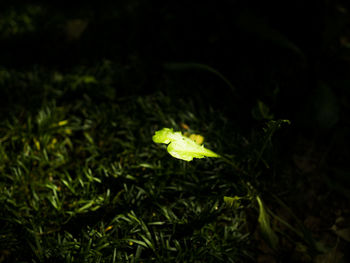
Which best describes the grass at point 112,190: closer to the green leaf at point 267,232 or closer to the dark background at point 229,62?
the green leaf at point 267,232

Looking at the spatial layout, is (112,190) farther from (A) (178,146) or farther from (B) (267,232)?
(B) (267,232)

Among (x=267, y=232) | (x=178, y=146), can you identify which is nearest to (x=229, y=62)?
(x=178, y=146)

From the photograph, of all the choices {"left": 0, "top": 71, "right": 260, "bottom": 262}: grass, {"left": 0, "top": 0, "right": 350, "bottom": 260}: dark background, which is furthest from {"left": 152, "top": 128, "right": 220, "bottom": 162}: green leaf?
{"left": 0, "top": 0, "right": 350, "bottom": 260}: dark background

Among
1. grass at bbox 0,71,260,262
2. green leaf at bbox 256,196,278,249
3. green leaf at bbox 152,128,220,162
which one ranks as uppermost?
green leaf at bbox 152,128,220,162

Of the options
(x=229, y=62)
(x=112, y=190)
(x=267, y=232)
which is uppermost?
(x=229, y=62)

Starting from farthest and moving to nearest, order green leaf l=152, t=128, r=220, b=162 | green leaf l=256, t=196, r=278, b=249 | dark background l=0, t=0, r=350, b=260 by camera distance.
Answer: dark background l=0, t=0, r=350, b=260 → green leaf l=256, t=196, r=278, b=249 → green leaf l=152, t=128, r=220, b=162

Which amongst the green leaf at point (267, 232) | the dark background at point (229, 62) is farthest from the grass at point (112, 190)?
the dark background at point (229, 62)

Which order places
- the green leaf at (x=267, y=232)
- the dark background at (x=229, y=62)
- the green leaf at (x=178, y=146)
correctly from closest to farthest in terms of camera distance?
the green leaf at (x=178, y=146), the green leaf at (x=267, y=232), the dark background at (x=229, y=62)

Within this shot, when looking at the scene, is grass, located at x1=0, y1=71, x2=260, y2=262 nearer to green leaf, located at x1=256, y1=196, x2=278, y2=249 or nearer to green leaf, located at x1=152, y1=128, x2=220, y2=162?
green leaf, located at x1=256, y1=196, x2=278, y2=249
